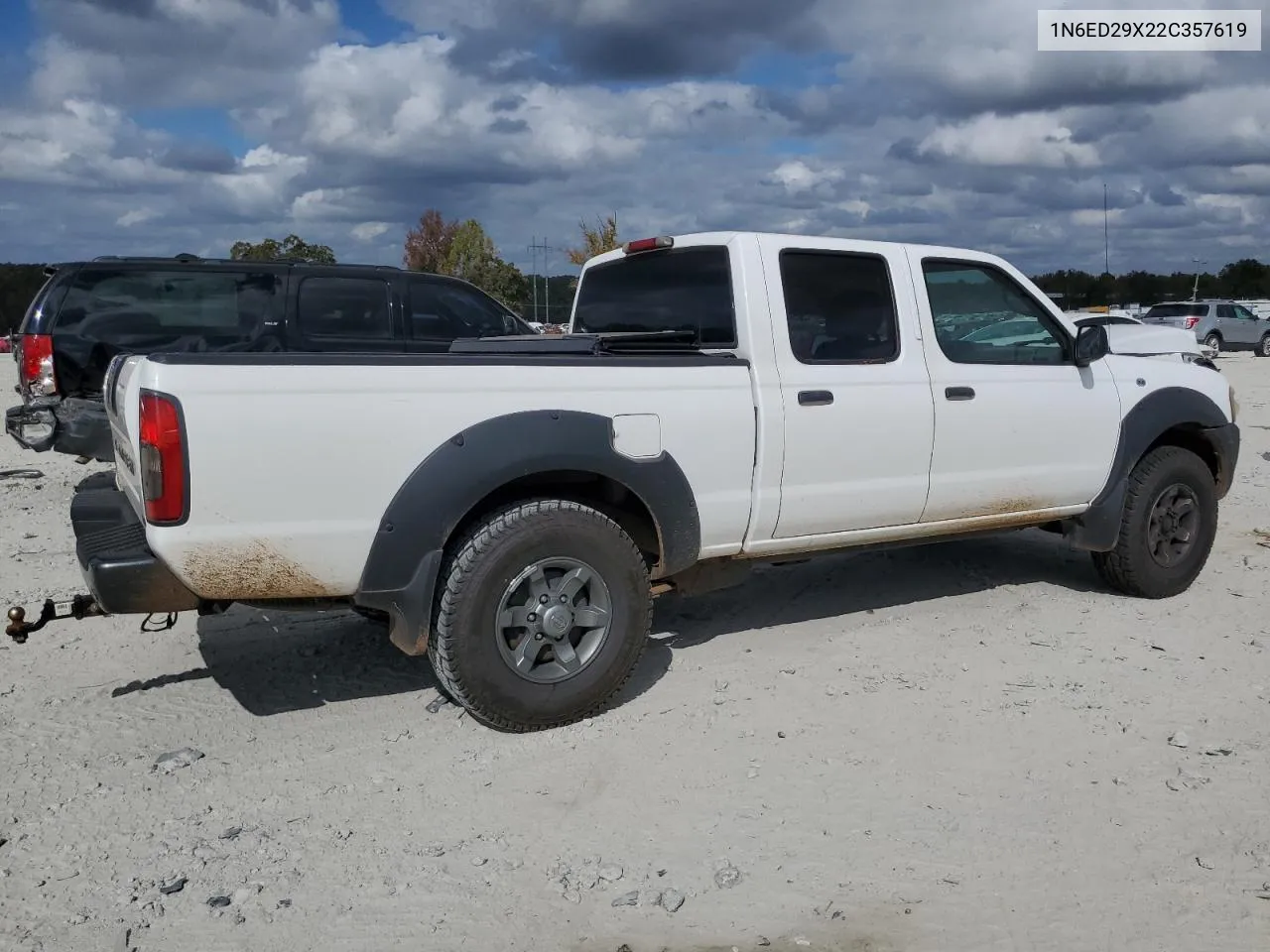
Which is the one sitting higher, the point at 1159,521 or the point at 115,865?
the point at 1159,521

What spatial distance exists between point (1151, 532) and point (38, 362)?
7.37 metres

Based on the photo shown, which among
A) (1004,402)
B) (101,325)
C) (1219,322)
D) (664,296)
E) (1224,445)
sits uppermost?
(101,325)

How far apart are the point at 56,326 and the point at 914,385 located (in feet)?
20.2

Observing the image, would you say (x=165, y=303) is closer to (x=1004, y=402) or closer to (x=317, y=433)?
(x=317, y=433)

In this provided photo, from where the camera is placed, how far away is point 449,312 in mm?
9156

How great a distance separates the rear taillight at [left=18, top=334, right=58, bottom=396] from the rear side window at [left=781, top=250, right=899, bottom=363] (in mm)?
5693

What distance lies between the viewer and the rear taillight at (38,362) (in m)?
7.86

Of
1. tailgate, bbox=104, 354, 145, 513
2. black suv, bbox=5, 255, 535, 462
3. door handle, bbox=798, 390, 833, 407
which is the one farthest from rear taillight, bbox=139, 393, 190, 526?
black suv, bbox=5, 255, 535, 462

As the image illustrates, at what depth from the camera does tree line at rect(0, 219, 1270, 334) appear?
38.6 metres

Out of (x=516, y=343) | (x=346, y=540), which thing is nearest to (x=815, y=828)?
(x=346, y=540)

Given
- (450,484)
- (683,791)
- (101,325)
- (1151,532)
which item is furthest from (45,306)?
(1151,532)

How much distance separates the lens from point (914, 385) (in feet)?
16.4

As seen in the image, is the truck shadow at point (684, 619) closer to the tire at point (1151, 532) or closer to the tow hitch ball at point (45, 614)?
A: the tire at point (1151, 532)

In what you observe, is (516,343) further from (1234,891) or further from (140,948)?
(1234,891)
